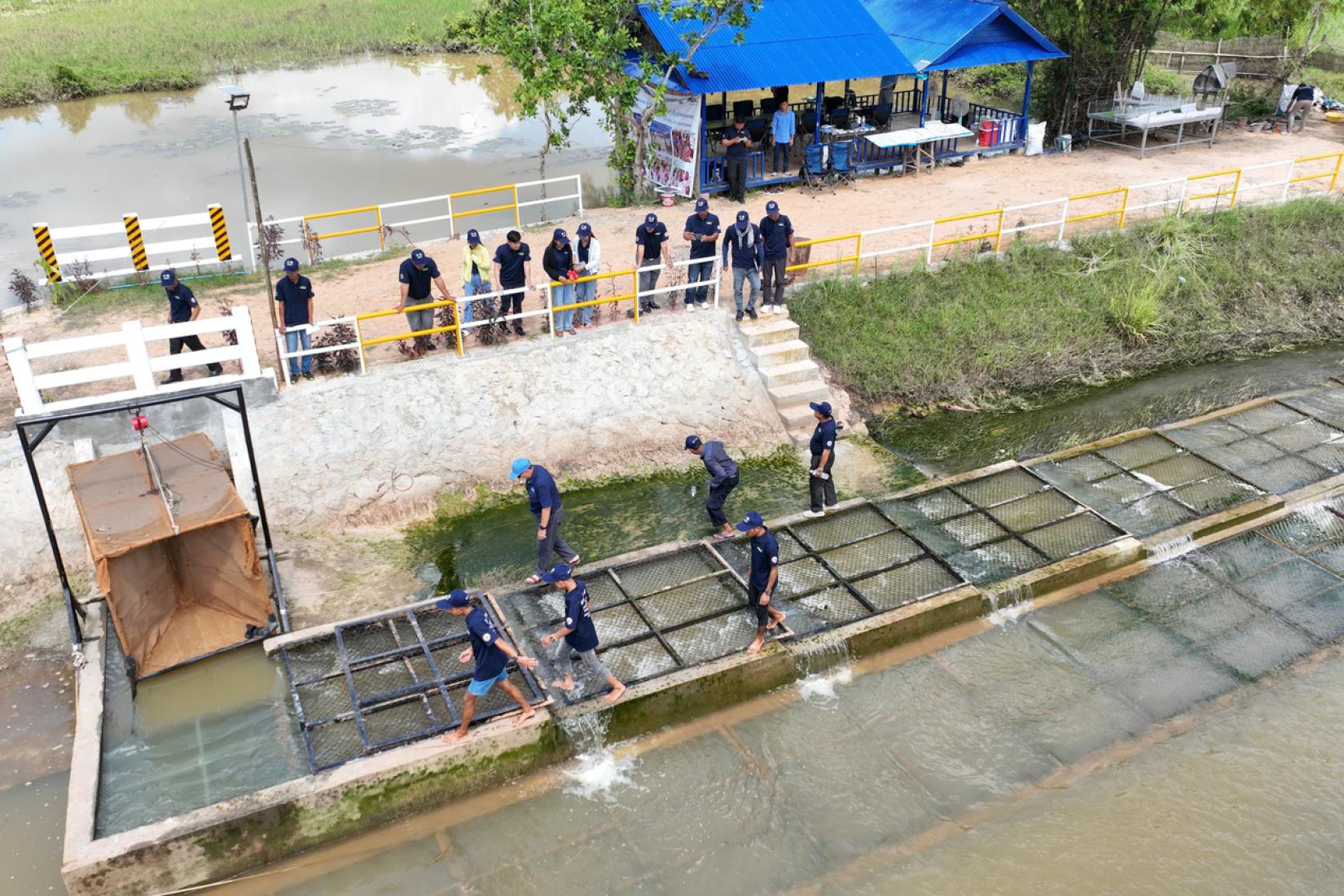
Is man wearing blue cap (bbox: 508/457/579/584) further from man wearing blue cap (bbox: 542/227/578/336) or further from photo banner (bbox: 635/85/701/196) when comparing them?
photo banner (bbox: 635/85/701/196)

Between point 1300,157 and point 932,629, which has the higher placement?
point 1300,157

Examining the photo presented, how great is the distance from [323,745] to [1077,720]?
6.90 m

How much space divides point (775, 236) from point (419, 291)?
16.3 feet

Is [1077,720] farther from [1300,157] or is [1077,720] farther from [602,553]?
[1300,157]

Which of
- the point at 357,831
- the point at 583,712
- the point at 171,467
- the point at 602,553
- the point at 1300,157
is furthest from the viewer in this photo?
the point at 1300,157

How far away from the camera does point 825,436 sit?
11594 millimetres

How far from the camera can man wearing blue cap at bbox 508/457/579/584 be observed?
33.6ft

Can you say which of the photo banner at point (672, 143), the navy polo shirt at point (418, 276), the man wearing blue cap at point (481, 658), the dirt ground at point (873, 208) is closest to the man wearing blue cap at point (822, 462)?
the dirt ground at point (873, 208)

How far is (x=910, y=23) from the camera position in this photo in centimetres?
2388

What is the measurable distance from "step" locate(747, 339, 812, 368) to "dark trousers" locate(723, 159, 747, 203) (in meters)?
5.90

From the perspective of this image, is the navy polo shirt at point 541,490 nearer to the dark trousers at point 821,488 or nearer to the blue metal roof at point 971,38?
the dark trousers at point 821,488

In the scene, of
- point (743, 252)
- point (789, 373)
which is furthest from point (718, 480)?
point (743, 252)

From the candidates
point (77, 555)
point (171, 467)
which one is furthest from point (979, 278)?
point (77, 555)

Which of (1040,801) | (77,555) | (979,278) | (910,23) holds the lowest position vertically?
(1040,801)
